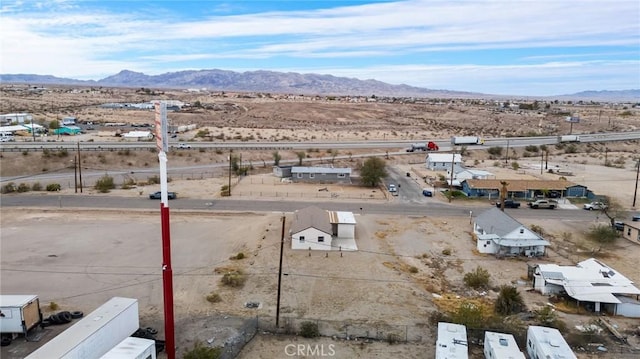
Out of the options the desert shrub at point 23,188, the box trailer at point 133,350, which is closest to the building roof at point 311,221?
the box trailer at point 133,350

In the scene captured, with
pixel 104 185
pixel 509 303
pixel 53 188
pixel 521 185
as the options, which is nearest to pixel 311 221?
pixel 509 303

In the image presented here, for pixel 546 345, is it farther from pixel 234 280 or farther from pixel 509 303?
pixel 234 280

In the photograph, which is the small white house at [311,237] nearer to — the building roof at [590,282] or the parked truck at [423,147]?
the building roof at [590,282]

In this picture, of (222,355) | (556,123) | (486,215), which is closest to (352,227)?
(486,215)

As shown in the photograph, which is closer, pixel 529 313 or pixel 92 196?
pixel 529 313

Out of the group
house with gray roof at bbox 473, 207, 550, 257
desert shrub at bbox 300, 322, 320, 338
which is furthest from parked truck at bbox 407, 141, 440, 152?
desert shrub at bbox 300, 322, 320, 338

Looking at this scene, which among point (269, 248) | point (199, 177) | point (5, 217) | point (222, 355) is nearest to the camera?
point (222, 355)

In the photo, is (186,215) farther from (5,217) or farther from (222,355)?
(222,355)
